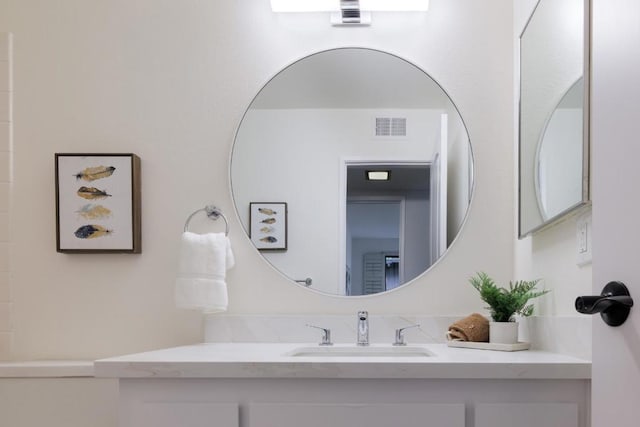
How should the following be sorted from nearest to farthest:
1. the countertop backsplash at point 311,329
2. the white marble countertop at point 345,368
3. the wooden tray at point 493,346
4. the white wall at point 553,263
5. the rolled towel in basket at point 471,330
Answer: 1. the white marble countertop at point 345,368
2. the white wall at point 553,263
3. the wooden tray at point 493,346
4. the rolled towel in basket at point 471,330
5. the countertop backsplash at point 311,329

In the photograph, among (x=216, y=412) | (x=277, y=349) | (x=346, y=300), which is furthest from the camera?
(x=346, y=300)

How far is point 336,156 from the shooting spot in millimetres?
2242

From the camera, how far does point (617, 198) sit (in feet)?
3.03

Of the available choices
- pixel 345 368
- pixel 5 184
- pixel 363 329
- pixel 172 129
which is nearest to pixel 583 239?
pixel 345 368

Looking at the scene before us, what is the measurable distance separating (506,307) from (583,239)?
0.44 metres

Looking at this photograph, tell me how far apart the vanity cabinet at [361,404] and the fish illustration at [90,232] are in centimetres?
82

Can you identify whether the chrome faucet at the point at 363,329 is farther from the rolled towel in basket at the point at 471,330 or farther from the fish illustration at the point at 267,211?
the fish illustration at the point at 267,211

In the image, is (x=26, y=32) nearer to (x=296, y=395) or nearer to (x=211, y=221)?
(x=211, y=221)

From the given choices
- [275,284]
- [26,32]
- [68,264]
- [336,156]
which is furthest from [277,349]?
[26,32]

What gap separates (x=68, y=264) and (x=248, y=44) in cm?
98

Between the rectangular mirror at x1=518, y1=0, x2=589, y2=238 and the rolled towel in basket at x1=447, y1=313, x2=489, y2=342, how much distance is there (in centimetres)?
30

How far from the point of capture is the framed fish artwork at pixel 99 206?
2211 mm

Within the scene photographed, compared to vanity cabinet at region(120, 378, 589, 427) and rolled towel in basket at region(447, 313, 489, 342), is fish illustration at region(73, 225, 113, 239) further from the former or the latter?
rolled towel in basket at region(447, 313, 489, 342)

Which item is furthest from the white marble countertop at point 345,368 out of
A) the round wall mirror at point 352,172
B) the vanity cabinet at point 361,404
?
the round wall mirror at point 352,172
